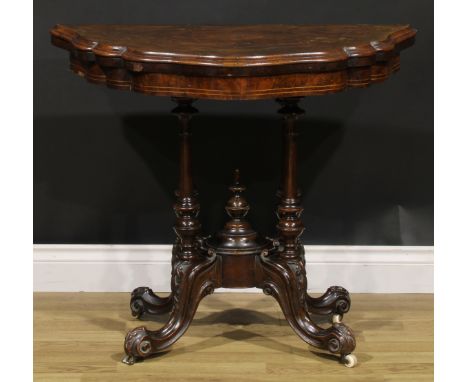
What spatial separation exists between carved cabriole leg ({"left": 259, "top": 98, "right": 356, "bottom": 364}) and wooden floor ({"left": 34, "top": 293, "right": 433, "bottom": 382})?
0.08 metres

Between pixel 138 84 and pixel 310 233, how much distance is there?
1178 millimetres

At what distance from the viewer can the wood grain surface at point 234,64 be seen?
2.61 meters

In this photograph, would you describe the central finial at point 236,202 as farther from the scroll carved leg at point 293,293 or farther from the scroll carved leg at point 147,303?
the scroll carved leg at point 147,303

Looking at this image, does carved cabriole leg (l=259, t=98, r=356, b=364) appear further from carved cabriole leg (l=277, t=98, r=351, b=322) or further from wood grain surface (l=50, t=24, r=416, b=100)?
wood grain surface (l=50, t=24, r=416, b=100)

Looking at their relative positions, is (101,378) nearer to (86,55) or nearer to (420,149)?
(86,55)

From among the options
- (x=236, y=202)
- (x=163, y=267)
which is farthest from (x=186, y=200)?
(x=163, y=267)

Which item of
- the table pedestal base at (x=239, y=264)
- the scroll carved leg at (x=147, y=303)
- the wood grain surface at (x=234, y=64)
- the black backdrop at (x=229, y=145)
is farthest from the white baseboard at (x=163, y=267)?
the wood grain surface at (x=234, y=64)

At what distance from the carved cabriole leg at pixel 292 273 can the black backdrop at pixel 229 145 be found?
1.50 ft

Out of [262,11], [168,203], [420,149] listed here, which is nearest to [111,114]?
[168,203]

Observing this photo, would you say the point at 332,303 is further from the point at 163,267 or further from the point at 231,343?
the point at 163,267

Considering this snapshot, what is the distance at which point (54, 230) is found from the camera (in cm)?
366

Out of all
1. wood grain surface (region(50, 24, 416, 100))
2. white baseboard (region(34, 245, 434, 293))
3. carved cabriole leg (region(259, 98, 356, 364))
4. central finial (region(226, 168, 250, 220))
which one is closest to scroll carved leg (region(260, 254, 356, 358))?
carved cabriole leg (region(259, 98, 356, 364))

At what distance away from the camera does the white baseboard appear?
3652 mm

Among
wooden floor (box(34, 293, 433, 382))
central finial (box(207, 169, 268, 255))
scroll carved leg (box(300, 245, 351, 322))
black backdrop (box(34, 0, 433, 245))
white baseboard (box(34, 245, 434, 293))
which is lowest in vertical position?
wooden floor (box(34, 293, 433, 382))
